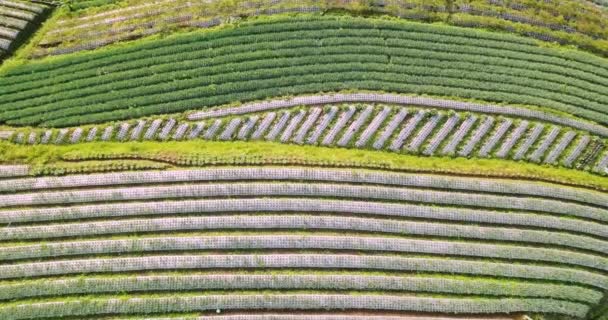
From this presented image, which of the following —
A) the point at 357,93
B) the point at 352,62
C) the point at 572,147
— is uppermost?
the point at 352,62

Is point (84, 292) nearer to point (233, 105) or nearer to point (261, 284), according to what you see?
point (261, 284)

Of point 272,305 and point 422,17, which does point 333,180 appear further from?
point 422,17

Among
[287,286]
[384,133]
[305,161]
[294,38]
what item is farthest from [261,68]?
[287,286]

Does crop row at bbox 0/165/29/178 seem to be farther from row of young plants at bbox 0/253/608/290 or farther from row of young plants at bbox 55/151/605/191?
row of young plants at bbox 55/151/605/191

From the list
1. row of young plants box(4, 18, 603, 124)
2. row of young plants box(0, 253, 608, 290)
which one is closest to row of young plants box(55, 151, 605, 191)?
row of young plants box(4, 18, 603, 124)

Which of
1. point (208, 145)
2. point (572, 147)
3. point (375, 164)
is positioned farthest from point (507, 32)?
point (208, 145)
